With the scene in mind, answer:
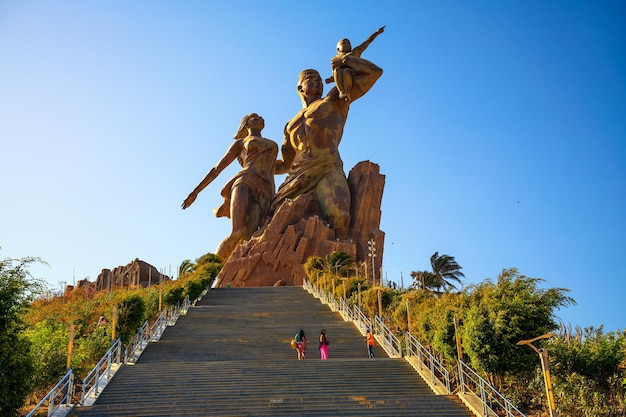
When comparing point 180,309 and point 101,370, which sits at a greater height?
point 180,309

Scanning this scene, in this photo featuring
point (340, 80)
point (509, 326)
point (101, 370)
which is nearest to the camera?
point (509, 326)

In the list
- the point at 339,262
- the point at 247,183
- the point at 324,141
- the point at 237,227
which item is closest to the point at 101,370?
the point at 339,262

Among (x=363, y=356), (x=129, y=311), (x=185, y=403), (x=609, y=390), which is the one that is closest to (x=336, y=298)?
(x=363, y=356)

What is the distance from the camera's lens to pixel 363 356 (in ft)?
45.6

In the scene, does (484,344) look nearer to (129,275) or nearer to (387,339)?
(387,339)

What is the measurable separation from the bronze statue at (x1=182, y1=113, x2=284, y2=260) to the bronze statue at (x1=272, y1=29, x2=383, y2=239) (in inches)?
40.3

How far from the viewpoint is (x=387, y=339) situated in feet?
48.6

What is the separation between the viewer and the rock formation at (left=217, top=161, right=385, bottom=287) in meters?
30.3

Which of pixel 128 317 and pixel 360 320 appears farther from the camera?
pixel 360 320

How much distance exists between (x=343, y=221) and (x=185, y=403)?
2262 centimetres

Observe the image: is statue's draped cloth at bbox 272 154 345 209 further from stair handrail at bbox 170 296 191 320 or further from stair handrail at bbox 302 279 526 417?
stair handrail at bbox 170 296 191 320

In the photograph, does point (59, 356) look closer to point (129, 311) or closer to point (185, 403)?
point (129, 311)

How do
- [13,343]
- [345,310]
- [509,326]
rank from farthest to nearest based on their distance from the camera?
1. [345,310]
2. [509,326]
3. [13,343]

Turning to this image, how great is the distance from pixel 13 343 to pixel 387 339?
29.6 feet
